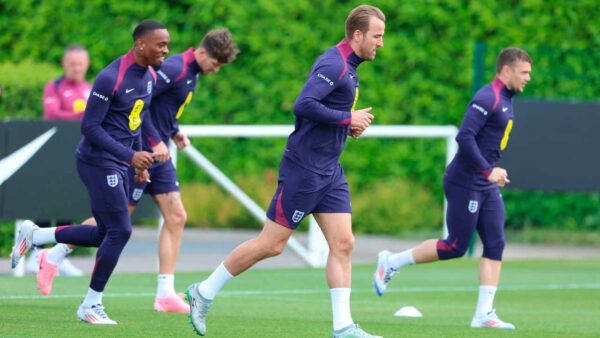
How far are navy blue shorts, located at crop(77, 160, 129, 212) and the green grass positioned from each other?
0.78 metres

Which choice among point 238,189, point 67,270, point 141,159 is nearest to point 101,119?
point 141,159

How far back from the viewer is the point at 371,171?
1938 cm

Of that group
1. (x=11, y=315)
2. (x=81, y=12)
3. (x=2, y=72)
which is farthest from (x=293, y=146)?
(x=81, y=12)

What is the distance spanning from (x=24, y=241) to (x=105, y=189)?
1.09m

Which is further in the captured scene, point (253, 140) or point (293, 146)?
point (253, 140)

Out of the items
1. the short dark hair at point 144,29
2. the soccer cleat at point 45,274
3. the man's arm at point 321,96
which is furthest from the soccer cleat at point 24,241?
the man's arm at point 321,96

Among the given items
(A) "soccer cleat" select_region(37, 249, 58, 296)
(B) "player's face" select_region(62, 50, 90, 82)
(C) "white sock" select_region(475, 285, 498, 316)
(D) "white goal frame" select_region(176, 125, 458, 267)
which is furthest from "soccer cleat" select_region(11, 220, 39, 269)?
(D) "white goal frame" select_region(176, 125, 458, 267)

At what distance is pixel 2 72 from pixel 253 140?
467 cm

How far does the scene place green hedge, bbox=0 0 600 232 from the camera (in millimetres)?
18578

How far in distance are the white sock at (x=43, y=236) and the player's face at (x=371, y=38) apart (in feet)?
8.89

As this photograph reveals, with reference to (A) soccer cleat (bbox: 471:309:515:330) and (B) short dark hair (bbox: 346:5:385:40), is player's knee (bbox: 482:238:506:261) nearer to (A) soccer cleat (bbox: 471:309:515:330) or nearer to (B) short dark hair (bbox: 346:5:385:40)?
(A) soccer cleat (bbox: 471:309:515:330)

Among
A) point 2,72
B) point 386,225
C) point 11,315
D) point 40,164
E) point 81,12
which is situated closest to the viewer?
point 11,315

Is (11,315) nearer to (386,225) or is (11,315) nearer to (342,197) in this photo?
(342,197)

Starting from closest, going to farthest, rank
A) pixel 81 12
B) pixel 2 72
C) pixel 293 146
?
pixel 293 146, pixel 2 72, pixel 81 12
